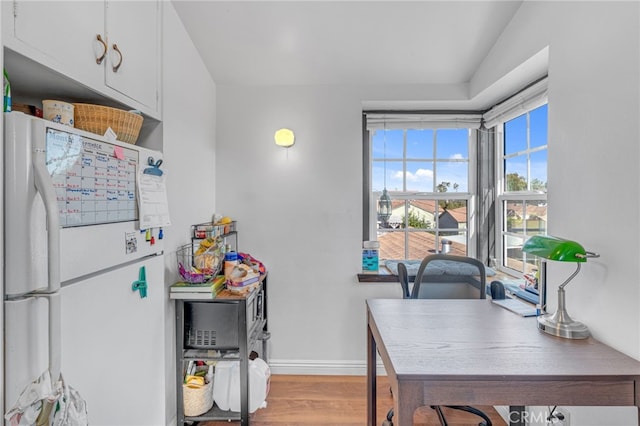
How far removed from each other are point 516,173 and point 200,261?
2.29 m

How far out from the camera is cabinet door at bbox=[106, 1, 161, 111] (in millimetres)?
1227

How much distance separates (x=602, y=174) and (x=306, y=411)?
77.5 inches

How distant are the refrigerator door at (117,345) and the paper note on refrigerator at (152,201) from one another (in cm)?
19

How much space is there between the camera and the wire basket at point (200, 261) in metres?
1.72

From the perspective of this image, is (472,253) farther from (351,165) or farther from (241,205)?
(241,205)

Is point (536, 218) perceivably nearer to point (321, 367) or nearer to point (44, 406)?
point (321, 367)

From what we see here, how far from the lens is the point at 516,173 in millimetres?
2316

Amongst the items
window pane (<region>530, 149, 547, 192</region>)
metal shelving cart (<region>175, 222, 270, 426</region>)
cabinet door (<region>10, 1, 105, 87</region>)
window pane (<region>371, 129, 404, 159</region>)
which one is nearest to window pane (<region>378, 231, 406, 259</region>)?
window pane (<region>371, 129, 404, 159</region>)

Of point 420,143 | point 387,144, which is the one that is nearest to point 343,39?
point 387,144

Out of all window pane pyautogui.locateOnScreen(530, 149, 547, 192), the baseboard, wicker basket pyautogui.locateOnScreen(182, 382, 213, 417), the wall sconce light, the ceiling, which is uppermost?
the ceiling

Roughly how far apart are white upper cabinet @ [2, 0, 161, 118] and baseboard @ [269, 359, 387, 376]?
193cm

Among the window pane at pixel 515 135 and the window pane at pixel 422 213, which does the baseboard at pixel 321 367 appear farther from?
the window pane at pixel 515 135

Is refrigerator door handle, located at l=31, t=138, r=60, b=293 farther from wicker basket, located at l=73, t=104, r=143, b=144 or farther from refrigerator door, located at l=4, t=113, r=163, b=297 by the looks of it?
wicker basket, located at l=73, t=104, r=143, b=144

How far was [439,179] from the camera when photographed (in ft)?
8.66
